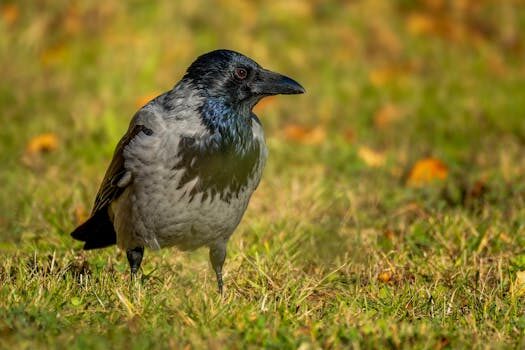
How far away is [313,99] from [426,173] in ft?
7.02

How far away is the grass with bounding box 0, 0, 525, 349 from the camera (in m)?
3.84

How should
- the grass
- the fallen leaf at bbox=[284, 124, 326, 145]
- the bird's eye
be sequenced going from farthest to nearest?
the fallen leaf at bbox=[284, 124, 326, 145], the bird's eye, the grass

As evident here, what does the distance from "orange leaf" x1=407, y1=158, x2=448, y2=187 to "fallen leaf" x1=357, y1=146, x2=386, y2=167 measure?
42cm

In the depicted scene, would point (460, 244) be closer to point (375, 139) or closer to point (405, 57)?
point (375, 139)

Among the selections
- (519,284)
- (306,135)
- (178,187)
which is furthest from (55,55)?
(519,284)

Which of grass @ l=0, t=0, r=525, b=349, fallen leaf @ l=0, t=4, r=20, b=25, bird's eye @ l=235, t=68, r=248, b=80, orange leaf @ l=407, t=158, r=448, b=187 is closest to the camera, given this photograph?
grass @ l=0, t=0, r=525, b=349

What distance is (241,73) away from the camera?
188 inches

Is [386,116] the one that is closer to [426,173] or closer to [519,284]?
[426,173]

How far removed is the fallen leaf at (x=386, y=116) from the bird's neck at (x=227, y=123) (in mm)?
3552

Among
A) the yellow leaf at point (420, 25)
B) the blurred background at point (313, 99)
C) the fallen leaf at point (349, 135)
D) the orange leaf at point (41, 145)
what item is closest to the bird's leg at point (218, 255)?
the blurred background at point (313, 99)

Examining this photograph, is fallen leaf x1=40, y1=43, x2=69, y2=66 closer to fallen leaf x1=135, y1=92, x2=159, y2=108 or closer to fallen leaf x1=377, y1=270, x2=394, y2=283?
fallen leaf x1=135, y1=92, x2=159, y2=108

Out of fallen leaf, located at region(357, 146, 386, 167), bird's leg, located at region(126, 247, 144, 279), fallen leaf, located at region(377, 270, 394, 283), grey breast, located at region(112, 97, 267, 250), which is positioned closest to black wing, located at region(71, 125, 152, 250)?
grey breast, located at region(112, 97, 267, 250)

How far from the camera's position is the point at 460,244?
5180 millimetres

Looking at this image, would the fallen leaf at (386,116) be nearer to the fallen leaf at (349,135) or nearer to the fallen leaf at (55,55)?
the fallen leaf at (349,135)
